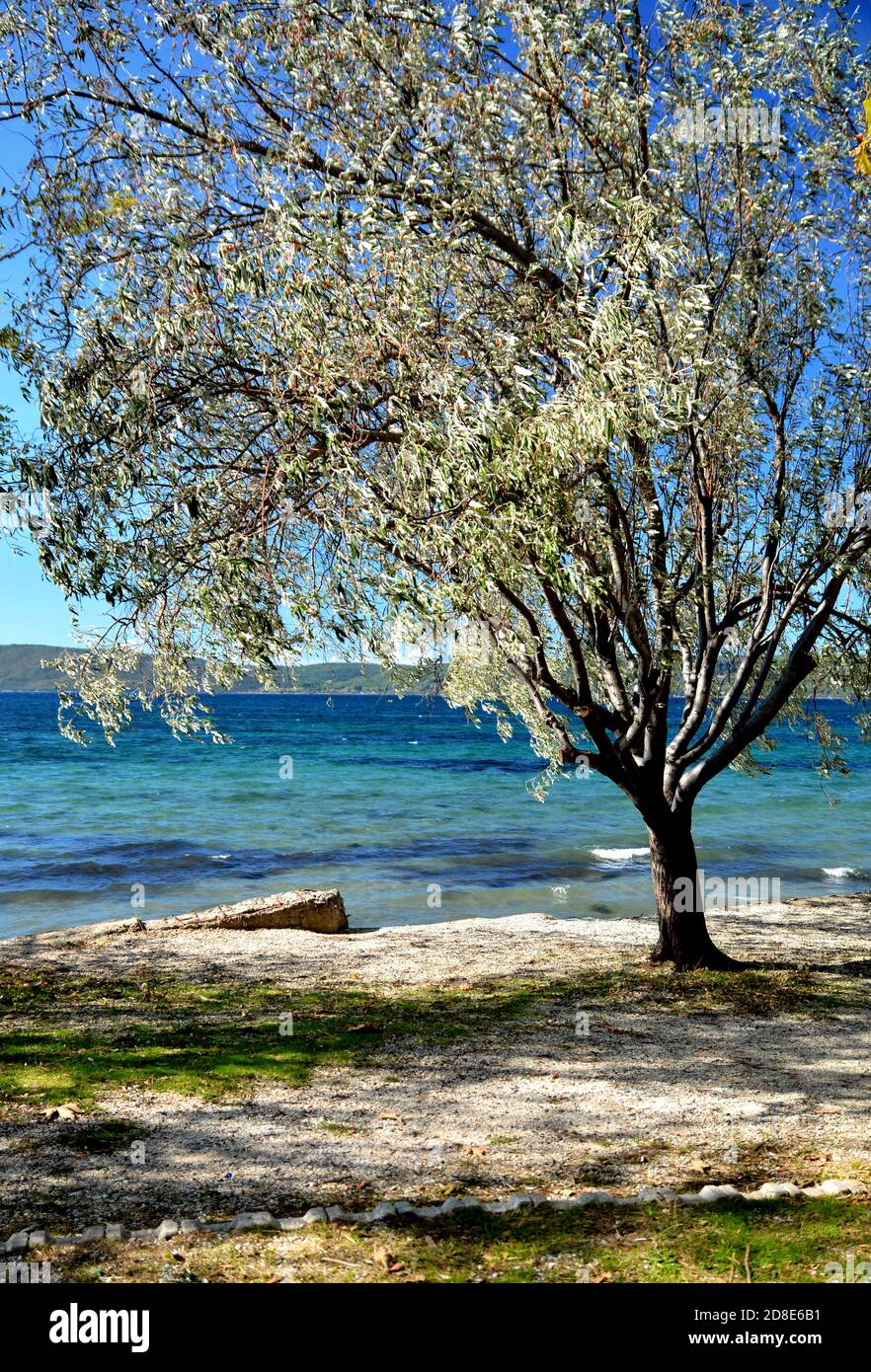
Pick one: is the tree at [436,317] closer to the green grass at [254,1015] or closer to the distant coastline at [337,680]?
the distant coastline at [337,680]

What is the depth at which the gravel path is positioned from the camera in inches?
235

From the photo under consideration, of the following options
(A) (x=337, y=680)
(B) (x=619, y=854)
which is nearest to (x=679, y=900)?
(A) (x=337, y=680)

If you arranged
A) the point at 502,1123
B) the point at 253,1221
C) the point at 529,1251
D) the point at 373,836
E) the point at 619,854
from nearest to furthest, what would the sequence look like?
the point at 529,1251
the point at 253,1221
the point at 502,1123
the point at 619,854
the point at 373,836

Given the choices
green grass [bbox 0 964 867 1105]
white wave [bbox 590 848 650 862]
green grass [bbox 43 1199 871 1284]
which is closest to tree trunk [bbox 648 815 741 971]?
green grass [bbox 0 964 867 1105]

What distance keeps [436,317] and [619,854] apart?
21214mm

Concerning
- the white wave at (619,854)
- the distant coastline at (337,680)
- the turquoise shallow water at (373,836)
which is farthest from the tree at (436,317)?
the white wave at (619,854)

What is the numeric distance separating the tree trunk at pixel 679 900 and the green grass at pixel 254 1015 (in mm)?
385

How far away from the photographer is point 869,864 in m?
26.8

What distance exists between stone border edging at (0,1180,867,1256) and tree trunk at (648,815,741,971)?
6.56 meters

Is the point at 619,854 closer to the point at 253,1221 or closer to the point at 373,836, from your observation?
the point at 373,836

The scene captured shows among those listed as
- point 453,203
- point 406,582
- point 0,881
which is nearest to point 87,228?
point 453,203

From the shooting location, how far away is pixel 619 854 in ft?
91.6

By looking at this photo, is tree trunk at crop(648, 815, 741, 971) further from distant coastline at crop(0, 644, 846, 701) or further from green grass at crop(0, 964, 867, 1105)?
distant coastline at crop(0, 644, 846, 701)

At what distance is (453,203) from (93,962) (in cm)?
1041
